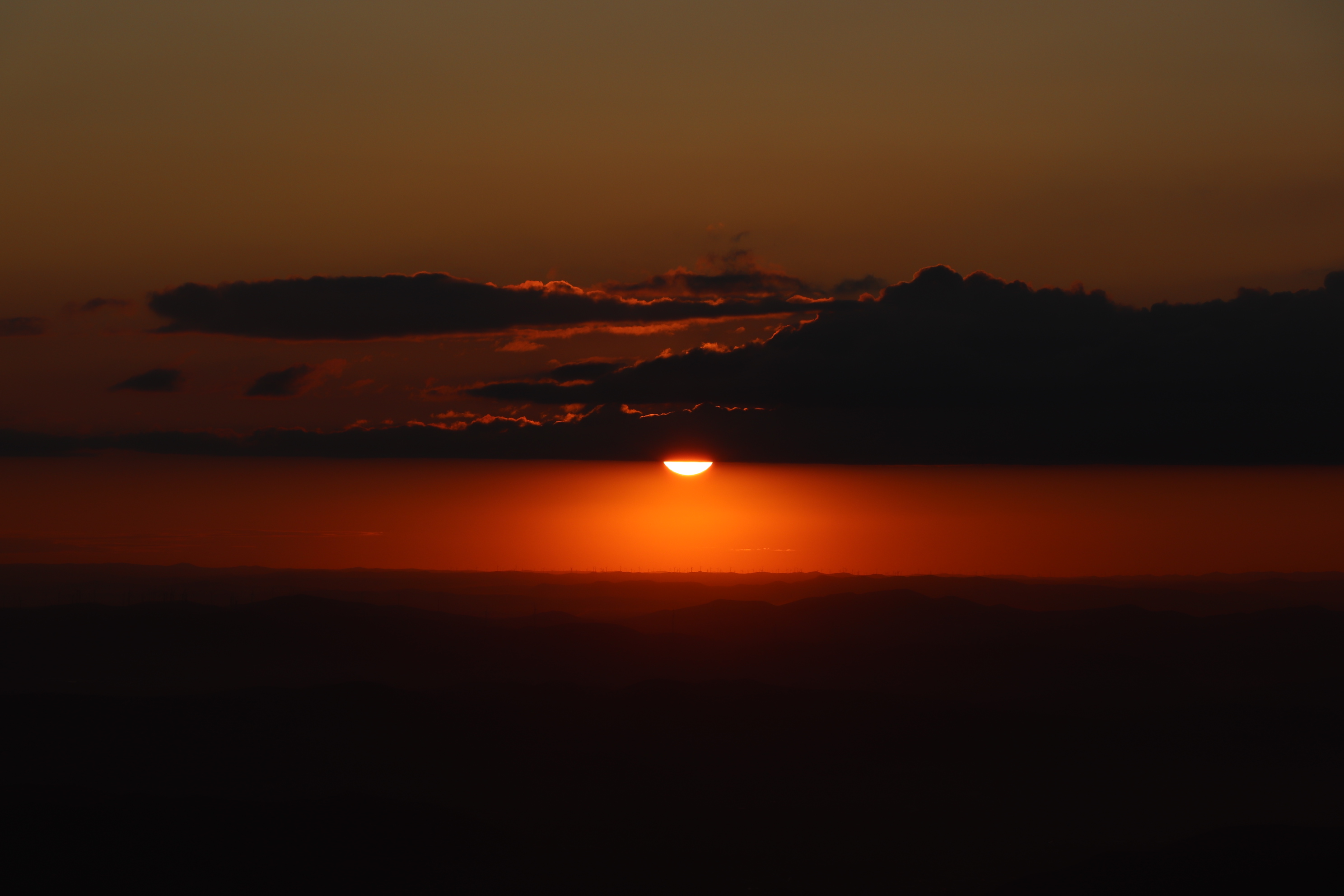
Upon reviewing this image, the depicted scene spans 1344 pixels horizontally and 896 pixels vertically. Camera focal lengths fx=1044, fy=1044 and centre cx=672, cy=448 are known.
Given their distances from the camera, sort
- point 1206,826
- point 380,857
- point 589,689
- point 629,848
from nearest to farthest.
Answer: point 380,857 < point 629,848 < point 1206,826 < point 589,689

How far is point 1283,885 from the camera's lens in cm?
10775

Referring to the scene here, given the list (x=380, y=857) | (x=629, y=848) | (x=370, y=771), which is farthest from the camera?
(x=370, y=771)

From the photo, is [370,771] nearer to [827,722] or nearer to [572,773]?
[572,773]

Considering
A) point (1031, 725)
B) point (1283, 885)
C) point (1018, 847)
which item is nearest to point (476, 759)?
point (1018, 847)

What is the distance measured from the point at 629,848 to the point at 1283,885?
72.6m

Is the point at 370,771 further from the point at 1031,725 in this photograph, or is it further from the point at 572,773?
the point at 1031,725

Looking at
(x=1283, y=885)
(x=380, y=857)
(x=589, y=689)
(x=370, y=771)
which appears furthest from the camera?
(x=589, y=689)

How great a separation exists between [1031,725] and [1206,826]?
4406cm

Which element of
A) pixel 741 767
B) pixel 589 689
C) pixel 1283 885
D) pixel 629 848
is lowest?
pixel 1283 885

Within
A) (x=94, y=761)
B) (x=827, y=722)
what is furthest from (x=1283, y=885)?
(x=94, y=761)

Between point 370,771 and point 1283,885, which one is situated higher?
A: point 370,771

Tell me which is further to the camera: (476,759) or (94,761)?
(476,759)

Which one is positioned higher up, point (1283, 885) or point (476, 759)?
point (476, 759)

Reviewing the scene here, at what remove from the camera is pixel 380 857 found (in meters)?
118
